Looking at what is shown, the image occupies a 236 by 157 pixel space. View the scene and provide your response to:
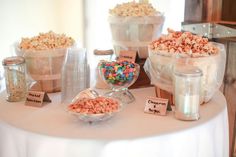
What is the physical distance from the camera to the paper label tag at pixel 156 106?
1.15 meters

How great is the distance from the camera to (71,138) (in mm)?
970

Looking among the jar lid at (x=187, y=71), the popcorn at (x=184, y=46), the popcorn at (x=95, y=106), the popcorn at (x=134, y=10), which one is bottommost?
the popcorn at (x=95, y=106)

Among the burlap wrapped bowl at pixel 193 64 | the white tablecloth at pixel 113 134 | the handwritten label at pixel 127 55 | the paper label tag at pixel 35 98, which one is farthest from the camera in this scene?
the handwritten label at pixel 127 55

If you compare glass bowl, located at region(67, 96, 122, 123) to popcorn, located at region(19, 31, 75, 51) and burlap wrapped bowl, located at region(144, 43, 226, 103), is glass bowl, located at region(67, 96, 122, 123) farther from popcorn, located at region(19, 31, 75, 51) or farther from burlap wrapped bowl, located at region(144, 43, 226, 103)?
popcorn, located at region(19, 31, 75, 51)

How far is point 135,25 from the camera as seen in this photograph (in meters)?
1.49

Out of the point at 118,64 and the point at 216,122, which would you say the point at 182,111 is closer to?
the point at 216,122

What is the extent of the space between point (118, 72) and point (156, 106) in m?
0.20

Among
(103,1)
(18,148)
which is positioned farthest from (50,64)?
(103,1)

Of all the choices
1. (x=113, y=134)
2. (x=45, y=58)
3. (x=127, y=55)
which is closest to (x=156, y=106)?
(x=113, y=134)

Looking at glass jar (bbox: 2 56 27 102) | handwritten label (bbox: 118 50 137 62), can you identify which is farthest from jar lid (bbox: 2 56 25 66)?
handwritten label (bbox: 118 50 137 62)

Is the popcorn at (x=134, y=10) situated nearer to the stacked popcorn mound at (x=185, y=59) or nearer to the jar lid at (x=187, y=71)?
the stacked popcorn mound at (x=185, y=59)

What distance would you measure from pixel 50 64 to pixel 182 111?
1.97ft

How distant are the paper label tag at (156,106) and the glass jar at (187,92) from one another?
0.06 m

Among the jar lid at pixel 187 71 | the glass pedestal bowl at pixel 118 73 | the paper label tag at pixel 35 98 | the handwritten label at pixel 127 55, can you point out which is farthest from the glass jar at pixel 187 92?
the paper label tag at pixel 35 98
